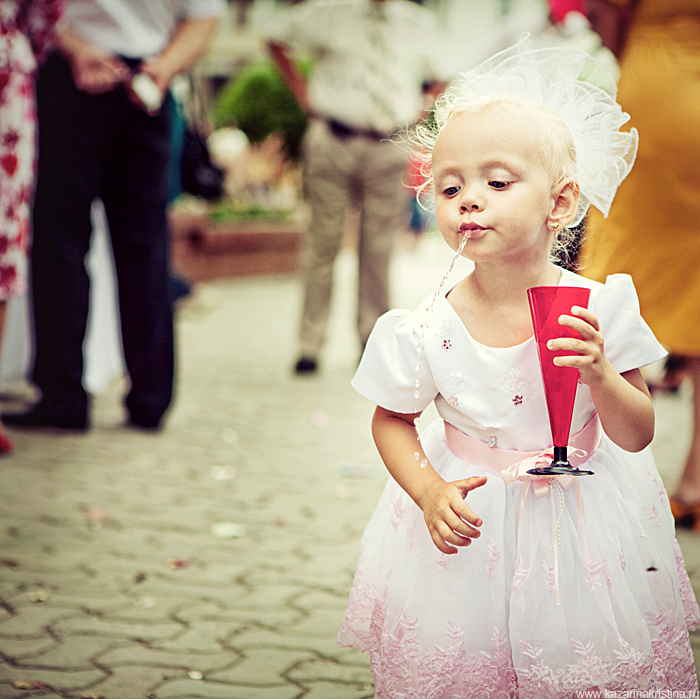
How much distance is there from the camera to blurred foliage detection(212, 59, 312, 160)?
16.5m

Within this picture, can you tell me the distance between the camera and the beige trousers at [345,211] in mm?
5926

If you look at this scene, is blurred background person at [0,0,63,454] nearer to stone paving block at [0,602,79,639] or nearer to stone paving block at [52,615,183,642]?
stone paving block at [0,602,79,639]

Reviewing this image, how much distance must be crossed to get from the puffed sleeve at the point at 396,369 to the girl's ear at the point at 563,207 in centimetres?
32

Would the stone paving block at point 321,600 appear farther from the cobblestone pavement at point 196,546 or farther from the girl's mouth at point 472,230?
the girl's mouth at point 472,230

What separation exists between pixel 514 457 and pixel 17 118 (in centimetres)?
276

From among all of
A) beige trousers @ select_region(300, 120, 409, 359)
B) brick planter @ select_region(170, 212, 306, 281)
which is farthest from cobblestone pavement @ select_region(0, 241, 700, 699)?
brick planter @ select_region(170, 212, 306, 281)

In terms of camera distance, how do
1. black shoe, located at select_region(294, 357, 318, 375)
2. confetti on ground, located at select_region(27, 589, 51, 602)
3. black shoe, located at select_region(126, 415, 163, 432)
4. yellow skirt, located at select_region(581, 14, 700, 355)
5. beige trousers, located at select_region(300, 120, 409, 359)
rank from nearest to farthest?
confetti on ground, located at select_region(27, 589, 51, 602) → yellow skirt, located at select_region(581, 14, 700, 355) → black shoe, located at select_region(126, 415, 163, 432) → beige trousers, located at select_region(300, 120, 409, 359) → black shoe, located at select_region(294, 357, 318, 375)

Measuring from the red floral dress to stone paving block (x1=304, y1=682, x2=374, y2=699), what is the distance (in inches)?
90.7

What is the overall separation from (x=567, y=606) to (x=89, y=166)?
3.20 meters

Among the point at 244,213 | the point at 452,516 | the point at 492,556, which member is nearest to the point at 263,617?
the point at 492,556

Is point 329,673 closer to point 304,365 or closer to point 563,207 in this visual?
point 563,207

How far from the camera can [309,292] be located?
6176 mm

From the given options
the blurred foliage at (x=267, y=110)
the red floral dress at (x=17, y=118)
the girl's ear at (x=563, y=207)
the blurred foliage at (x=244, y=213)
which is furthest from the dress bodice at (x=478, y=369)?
the blurred foliage at (x=267, y=110)

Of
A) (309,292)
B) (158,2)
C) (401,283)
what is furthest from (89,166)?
(401,283)
